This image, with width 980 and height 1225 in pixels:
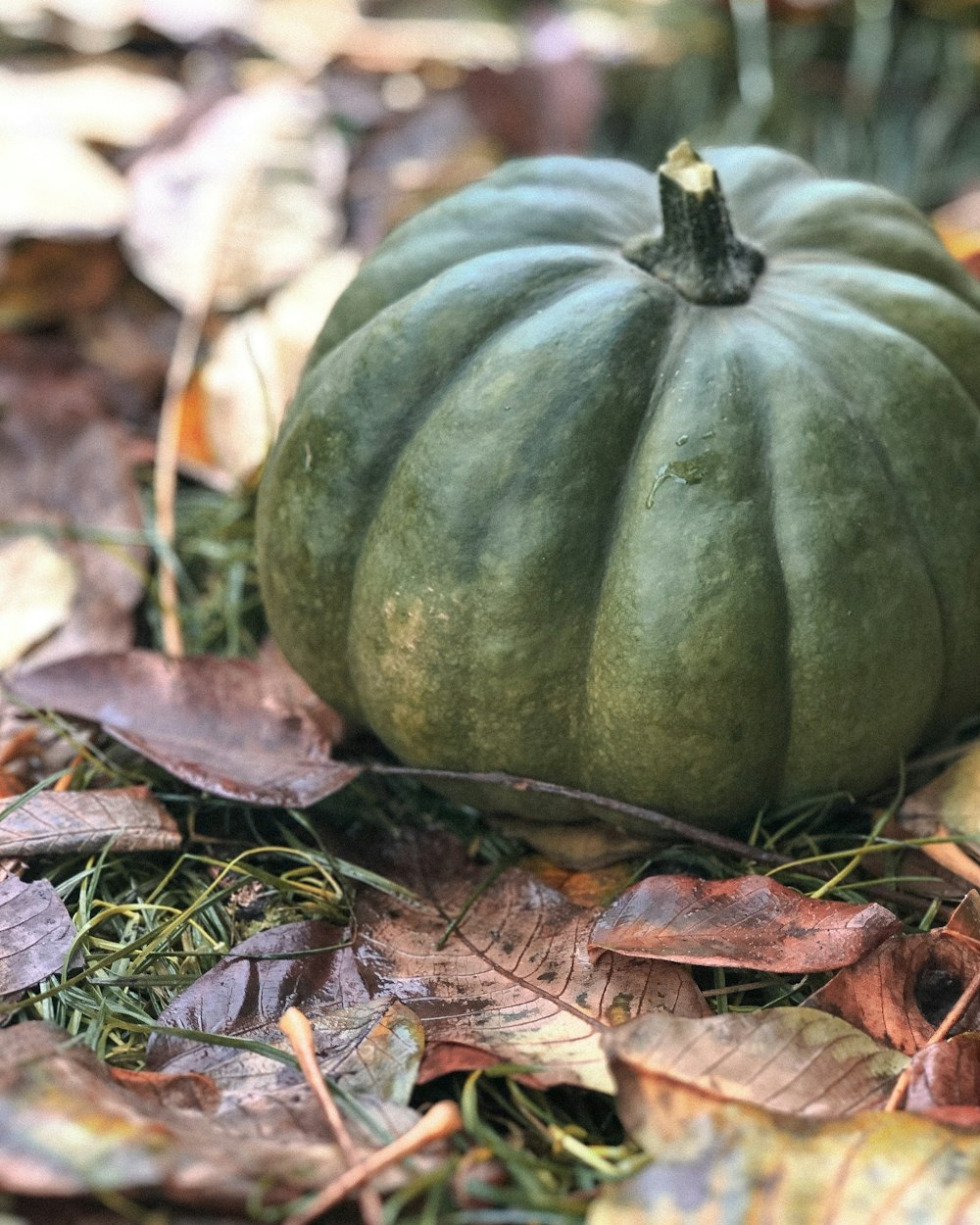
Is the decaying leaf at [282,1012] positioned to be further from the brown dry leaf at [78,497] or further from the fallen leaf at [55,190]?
the fallen leaf at [55,190]

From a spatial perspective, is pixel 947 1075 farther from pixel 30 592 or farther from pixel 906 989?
pixel 30 592

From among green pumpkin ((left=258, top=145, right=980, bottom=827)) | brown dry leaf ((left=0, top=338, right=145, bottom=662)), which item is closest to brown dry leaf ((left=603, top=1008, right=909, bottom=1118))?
green pumpkin ((left=258, top=145, right=980, bottom=827))

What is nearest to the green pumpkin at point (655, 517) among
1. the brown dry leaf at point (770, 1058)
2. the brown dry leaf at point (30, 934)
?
the brown dry leaf at point (770, 1058)

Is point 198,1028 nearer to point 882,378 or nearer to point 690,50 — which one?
point 882,378

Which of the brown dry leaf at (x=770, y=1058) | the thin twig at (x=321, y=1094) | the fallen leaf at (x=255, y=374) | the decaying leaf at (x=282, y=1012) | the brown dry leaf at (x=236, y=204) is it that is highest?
the brown dry leaf at (x=236, y=204)

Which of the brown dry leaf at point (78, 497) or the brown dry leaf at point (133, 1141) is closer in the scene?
the brown dry leaf at point (133, 1141)

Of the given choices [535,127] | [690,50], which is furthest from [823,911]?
[690,50]

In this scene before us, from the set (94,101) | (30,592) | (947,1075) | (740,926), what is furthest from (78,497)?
(947,1075)
